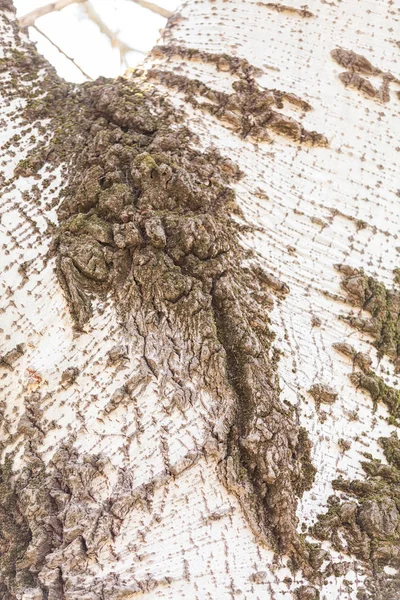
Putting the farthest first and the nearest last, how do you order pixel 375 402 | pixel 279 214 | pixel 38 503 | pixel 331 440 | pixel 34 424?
pixel 279 214 < pixel 375 402 < pixel 331 440 < pixel 34 424 < pixel 38 503

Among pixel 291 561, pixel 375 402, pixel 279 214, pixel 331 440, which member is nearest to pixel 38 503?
pixel 291 561

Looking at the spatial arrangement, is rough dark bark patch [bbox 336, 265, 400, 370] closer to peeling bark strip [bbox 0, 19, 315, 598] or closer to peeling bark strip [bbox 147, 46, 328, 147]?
peeling bark strip [bbox 0, 19, 315, 598]

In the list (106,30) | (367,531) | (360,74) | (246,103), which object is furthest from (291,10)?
(106,30)

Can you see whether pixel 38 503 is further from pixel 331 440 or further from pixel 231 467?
pixel 331 440

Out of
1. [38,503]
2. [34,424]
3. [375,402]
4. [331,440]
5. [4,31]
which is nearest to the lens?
[38,503]

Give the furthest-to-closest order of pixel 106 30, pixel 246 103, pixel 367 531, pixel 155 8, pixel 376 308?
1. pixel 106 30
2. pixel 155 8
3. pixel 246 103
4. pixel 376 308
5. pixel 367 531

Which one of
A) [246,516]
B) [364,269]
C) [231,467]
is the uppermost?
[364,269]

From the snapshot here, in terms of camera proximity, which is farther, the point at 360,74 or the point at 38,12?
the point at 38,12

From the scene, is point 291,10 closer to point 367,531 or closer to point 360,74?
point 360,74
